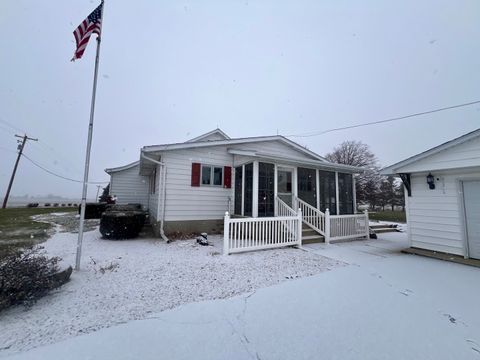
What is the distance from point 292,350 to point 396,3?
15.6 m

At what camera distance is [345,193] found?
10.2m

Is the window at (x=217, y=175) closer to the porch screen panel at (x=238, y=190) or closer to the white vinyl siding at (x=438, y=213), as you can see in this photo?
the porch screen panel at (x=238, y=190)

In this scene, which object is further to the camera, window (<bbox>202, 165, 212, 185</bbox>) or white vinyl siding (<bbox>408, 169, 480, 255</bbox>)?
window (<bbox>202, 165, 212, 185</bbox>)

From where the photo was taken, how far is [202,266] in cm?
447

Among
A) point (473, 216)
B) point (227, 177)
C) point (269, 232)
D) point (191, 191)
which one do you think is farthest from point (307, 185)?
point (191, 191)

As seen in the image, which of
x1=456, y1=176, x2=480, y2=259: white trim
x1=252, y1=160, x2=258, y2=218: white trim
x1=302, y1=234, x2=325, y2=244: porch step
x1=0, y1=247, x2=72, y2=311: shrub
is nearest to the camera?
x1=0, y1=247, x2=72, y2=311: shrub

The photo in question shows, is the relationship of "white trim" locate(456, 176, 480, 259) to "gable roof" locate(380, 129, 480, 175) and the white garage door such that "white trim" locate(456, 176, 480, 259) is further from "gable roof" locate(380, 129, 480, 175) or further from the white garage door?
"gable roof" locate(380, 129, 480, 175)

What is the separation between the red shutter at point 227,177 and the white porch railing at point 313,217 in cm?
293

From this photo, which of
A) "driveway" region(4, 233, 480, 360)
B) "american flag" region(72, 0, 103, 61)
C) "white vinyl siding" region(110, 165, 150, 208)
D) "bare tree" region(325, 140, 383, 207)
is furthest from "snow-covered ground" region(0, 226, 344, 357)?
"bare tree" region(325, 140, 383, 207)

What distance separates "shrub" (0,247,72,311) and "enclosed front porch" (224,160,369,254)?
3395 mm

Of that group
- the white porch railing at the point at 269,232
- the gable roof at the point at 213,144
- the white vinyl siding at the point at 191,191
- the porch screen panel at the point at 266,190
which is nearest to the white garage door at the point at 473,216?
the white porch railing at the point at 269,232

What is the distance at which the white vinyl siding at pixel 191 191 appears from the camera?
7.50 meters

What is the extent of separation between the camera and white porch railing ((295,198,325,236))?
761cm

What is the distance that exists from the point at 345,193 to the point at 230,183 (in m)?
6.11
